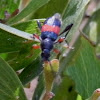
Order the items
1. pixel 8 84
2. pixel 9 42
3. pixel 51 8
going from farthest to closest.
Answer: pixel 51 8
pixel 9 42
pixel 8 84

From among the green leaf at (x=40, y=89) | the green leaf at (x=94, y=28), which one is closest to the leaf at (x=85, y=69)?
the green leaf at (x=40, y=89)

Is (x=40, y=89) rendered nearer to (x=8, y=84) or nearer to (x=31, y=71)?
(x=31, y=71)

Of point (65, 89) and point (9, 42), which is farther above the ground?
point (9, 42)

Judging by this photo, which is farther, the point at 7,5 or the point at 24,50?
the point at 7,5

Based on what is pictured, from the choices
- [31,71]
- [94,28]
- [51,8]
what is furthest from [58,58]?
[94,28]

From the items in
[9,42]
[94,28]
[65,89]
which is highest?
[9,42]

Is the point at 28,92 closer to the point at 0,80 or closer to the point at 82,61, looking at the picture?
the point at 82,61

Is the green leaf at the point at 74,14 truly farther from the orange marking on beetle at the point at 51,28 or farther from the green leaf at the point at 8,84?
the green leaf at the point at 8,84
